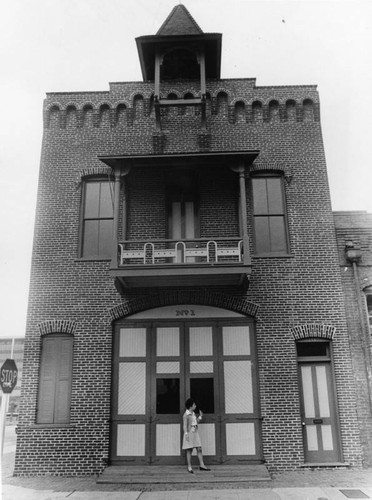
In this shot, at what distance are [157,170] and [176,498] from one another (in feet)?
27.0

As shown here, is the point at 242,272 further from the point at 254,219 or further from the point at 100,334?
the point at 100,334

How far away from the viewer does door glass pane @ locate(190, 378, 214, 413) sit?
11.7 meters

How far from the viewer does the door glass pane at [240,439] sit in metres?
11.4

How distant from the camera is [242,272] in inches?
439

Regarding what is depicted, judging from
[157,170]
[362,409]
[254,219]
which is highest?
[157,170]

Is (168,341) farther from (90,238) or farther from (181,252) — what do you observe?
(90,238)

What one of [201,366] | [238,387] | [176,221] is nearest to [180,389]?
[201,366]

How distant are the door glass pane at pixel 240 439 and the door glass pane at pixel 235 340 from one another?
176cm

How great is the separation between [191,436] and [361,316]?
5440mm

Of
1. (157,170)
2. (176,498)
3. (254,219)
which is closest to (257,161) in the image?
(254,219)

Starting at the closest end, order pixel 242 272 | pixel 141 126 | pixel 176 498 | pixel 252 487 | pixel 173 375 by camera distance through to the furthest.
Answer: pixel 176 498 → pixel 252 487 → pixel 242 272 → pixel 173 375 → pixel 141 126

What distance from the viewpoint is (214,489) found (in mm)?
9734

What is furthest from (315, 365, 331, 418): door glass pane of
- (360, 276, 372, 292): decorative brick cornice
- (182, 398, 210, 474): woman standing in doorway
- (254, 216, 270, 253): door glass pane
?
(254, 216, 270, 253): door glass pane

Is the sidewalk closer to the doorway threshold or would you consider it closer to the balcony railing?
the doorway threshold
